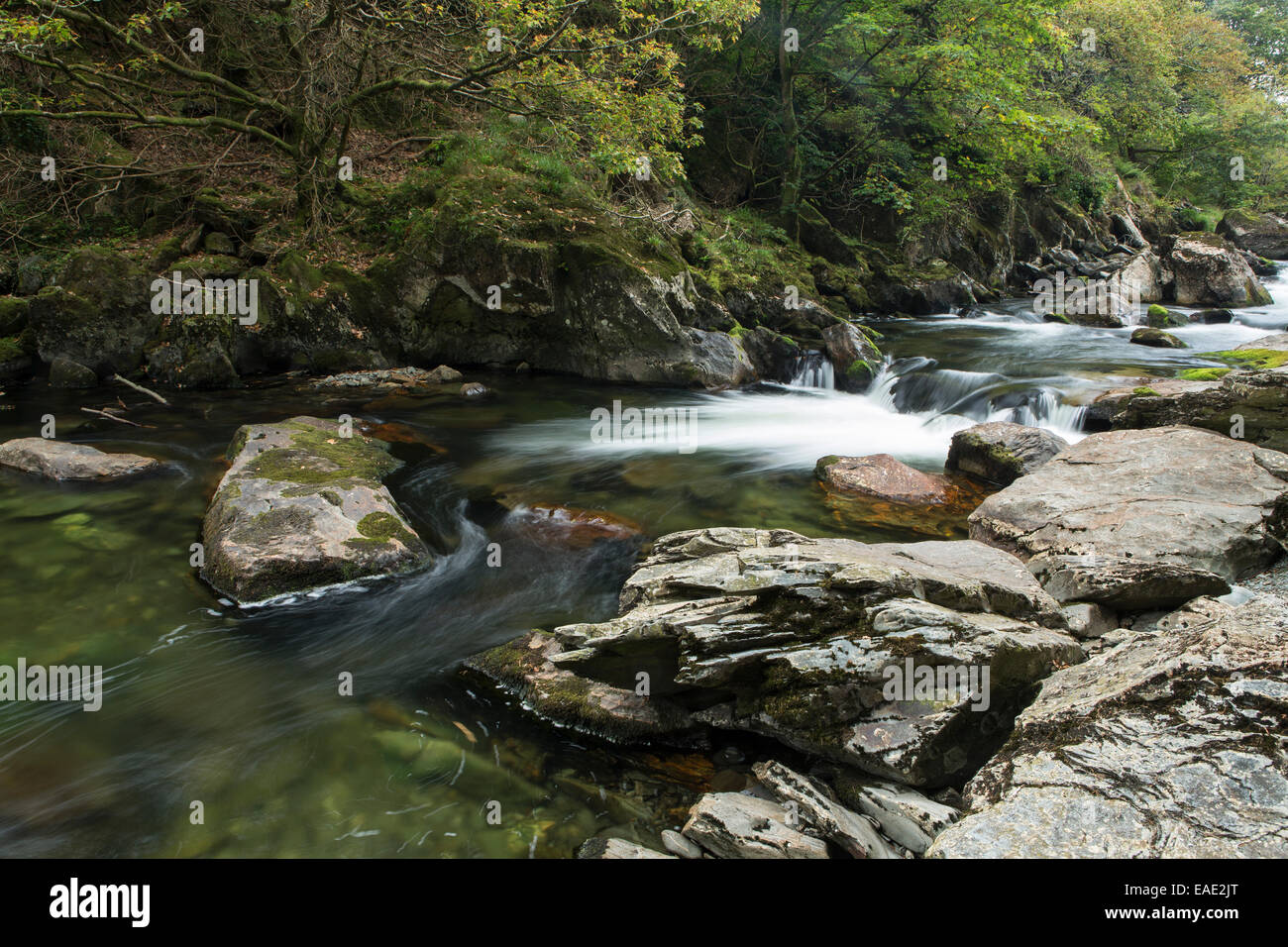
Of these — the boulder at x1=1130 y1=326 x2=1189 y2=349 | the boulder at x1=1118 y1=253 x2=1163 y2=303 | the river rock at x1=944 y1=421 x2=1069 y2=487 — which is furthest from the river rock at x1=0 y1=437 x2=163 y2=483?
the boulder at x1=1118 y1=253 x2=1163 y2=303

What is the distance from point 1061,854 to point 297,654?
4722mm

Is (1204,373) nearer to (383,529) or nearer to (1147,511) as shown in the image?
(1147,511)

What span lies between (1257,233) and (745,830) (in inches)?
1539

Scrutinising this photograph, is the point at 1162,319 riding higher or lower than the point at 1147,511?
higher

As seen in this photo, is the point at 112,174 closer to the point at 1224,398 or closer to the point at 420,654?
the point at 420,654

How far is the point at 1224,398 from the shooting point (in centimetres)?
785

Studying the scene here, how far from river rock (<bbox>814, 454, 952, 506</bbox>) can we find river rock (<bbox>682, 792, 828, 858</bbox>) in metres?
5.22

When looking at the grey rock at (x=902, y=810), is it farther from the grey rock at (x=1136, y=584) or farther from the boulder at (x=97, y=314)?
the boulder at (x=97, y=314)

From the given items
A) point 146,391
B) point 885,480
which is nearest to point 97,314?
Result: point 146,391

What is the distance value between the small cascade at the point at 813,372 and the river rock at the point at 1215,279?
1327cm

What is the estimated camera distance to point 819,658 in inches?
157

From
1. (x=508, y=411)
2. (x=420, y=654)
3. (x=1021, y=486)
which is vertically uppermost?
(x=508, y=411)
